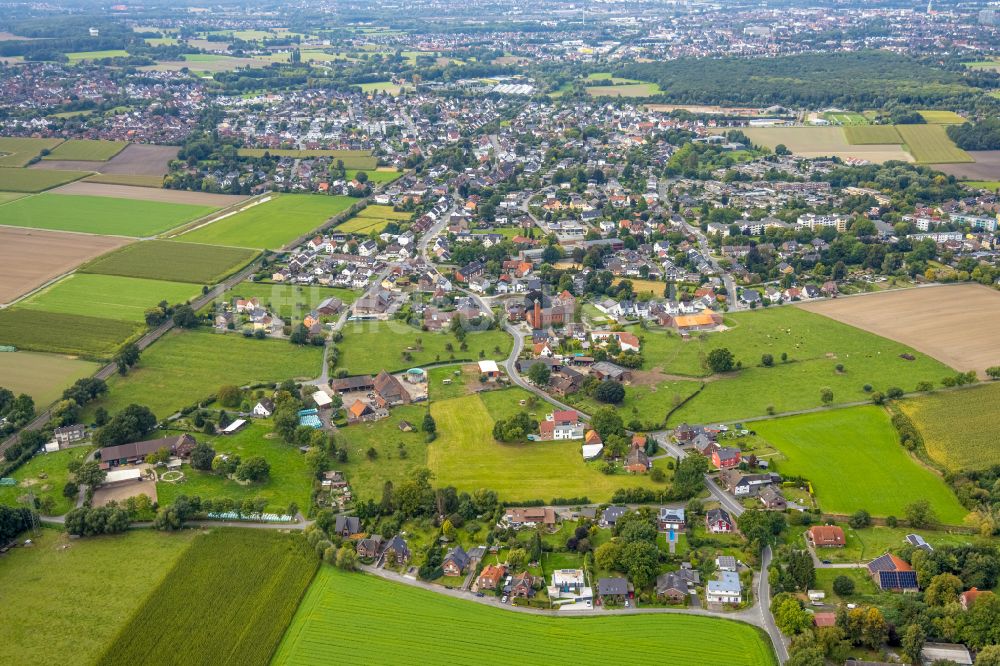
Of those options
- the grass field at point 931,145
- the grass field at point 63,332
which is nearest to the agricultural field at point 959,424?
the grass field at point 63,332

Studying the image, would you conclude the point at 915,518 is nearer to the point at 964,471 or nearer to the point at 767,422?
the point at 964,471

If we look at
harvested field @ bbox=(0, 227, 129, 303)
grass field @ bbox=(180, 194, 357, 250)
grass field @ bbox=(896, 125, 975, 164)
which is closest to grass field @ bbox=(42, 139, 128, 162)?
grass field @ bbox=(180, 194, 357, 250)

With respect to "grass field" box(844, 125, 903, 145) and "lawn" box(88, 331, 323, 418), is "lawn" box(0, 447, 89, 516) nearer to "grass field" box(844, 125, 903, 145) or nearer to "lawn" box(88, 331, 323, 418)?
"lawn" box(88, 331, 323, 418)

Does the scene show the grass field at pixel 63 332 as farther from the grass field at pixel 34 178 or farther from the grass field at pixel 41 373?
the grass field at pixel 34 178

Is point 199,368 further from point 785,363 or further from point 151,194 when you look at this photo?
point 151,194

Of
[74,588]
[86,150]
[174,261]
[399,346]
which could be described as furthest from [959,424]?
[86,150]

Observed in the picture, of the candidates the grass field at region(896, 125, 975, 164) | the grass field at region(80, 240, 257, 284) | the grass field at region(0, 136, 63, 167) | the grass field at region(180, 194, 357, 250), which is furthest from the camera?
the grass field at region(0, 136, 63, 167)
